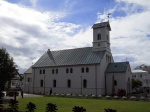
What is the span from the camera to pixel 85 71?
54812 millimetres

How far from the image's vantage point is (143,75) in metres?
91.9

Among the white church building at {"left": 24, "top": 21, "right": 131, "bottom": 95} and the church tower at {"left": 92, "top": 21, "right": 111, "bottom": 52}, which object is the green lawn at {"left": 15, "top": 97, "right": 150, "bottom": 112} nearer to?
the white church building at {"left": 24, "top": 21, "right": 131, "bottom": 95}

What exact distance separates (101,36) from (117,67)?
9195mm

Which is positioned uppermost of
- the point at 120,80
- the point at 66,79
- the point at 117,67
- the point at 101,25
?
the point at 101,25

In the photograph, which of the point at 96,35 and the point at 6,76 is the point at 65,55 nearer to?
the point at 96,35

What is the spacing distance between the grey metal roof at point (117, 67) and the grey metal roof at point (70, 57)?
148 inches

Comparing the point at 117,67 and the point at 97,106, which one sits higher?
the point at 117,67

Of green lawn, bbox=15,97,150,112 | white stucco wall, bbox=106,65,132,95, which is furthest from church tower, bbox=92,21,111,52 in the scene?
green lawn, bbox=15,97,150,112

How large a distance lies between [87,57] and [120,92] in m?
14.9

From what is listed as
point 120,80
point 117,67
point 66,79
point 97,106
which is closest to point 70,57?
point 66,79

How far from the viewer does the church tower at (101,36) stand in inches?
2200

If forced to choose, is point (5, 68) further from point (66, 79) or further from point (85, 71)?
point (66, 79)

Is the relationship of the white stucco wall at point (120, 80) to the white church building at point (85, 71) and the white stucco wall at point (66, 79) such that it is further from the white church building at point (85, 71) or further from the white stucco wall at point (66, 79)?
the white stucco wall at point (66, 79)

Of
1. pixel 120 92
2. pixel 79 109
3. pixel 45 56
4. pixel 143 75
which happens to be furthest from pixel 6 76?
pixel 143 75
